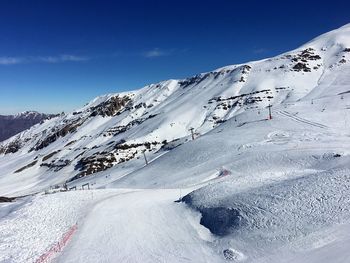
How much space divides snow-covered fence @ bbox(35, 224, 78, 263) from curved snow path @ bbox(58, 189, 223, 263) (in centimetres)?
53

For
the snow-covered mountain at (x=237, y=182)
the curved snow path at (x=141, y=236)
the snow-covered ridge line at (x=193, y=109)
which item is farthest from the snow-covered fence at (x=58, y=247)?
the snow-covered ridge line at (x=193, y=109)

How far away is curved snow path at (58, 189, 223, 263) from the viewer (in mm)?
18359

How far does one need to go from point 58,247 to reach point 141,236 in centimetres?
519

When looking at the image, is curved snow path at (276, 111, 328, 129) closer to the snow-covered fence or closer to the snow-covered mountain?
the snow-covered mountain

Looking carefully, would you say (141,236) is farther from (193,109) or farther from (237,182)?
(193,109)

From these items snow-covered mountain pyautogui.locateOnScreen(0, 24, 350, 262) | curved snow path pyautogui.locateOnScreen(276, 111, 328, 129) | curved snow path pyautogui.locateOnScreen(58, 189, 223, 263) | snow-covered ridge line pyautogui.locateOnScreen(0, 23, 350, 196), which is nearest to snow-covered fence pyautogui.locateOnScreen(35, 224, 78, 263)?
curved snow path pyautogui.locateOnScreen(58, 189, 223, 263)

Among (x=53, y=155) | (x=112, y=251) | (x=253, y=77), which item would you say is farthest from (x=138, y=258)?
(x=253, y=77)

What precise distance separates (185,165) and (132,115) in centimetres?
12524

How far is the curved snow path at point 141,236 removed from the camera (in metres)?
18.4

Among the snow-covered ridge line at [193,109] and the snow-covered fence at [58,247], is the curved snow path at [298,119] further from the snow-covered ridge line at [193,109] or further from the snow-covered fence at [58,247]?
the snow-covered fence at [58,247]

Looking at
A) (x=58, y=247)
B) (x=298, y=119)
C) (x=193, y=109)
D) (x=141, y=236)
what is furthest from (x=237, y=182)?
(x=193, y=109)

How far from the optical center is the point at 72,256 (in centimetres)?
1922

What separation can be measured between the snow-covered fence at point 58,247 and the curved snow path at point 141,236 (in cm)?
53

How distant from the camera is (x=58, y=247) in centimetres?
2091
